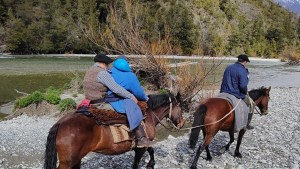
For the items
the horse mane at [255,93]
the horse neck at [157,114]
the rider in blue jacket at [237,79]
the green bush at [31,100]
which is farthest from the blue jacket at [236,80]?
the green bush at [31,100]

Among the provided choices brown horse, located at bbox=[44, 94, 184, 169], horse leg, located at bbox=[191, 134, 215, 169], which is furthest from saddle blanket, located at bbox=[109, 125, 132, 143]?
horse leg, located at bbox=[191, 134, 215, 169]

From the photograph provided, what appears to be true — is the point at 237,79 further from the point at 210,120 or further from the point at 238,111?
the point at 210,120

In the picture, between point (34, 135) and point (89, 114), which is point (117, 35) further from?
point (89, 114)

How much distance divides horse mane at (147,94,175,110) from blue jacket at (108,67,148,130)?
0.78 metres

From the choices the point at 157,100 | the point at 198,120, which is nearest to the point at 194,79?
the point at 198,120

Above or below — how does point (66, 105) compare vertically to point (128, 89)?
below

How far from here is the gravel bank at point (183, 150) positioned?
29.8 feet

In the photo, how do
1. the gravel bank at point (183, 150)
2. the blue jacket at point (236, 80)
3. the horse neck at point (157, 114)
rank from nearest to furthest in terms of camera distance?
the horse neck at point (157, 114) < the blue jacket at point (236, 80) < the gravel bank at point (183, 150)

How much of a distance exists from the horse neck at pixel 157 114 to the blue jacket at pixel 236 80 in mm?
2008

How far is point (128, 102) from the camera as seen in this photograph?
695 cm

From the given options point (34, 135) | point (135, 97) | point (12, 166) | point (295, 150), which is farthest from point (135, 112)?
point (34, 135)

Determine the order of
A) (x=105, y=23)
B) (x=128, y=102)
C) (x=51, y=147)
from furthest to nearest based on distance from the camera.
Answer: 1. (x=105, y=23)
2. (x=128, y=102)
3. (x=51, y=147)

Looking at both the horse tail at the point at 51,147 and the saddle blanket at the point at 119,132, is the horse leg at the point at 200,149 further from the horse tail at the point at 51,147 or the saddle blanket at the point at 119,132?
the horse tail at the point at 51,147

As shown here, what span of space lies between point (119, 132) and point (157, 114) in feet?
4.06
